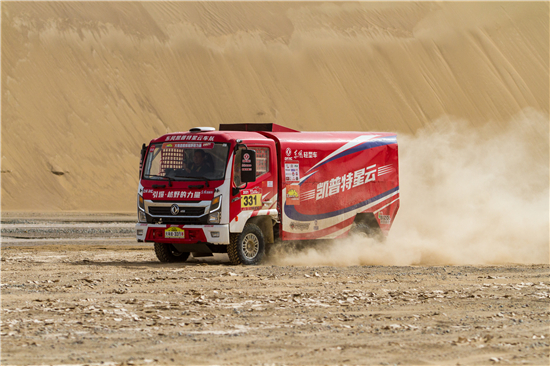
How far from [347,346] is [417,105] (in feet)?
177

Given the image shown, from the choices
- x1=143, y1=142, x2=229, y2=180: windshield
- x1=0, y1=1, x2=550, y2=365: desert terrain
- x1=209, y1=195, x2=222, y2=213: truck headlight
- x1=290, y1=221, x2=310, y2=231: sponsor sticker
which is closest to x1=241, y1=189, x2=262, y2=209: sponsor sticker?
x1=209, y1=195, x2=222, y2=213: truck headlight

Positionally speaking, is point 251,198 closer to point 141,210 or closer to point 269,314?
point 141,210

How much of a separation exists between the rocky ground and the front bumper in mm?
562

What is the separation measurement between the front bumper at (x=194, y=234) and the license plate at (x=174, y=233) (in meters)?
0.05

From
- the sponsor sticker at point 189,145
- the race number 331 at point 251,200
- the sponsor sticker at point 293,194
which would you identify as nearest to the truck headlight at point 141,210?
the sponsor sticker at point 189,145

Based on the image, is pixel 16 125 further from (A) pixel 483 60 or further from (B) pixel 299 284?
(A) pixel 483 60

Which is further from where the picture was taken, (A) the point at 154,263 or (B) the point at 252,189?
(A) the point at 154,263

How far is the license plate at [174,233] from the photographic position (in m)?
14.5

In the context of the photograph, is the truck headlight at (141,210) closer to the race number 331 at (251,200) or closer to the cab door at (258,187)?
the cab door at (258,187)

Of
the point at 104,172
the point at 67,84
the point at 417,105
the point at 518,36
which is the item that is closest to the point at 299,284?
the point at 104,172

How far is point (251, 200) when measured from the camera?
14859 millimetres

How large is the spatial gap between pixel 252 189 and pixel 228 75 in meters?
40.0

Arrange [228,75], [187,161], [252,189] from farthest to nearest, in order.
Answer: [228,75], [252,189], [187,161]

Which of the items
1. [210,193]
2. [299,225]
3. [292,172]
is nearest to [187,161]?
[210,193]
